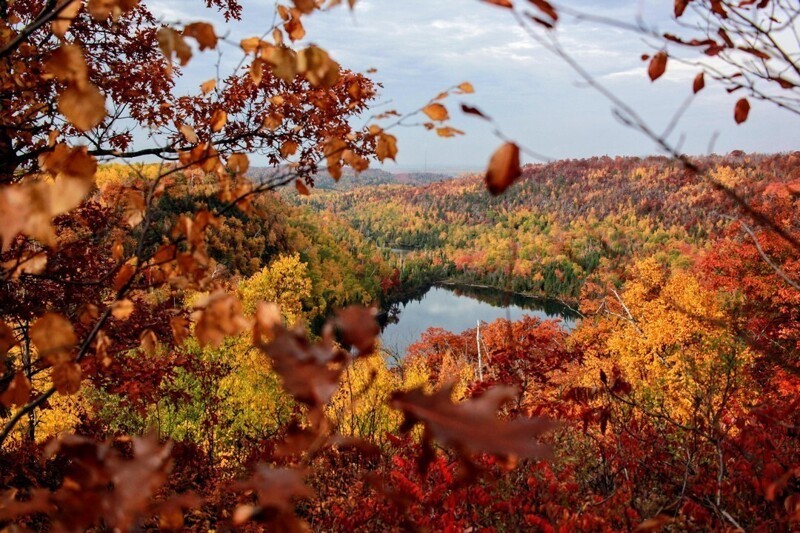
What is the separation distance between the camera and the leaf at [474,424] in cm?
62

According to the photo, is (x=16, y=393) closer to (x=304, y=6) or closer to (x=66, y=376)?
(x=66, y=376)

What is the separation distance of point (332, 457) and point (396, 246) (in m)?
132

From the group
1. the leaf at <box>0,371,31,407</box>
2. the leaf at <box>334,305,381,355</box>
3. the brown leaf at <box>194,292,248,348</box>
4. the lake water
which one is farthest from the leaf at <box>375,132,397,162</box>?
the lake water

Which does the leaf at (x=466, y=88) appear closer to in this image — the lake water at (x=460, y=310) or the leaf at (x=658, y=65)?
the leaf at (x=658, y=65)

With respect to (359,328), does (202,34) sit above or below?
above

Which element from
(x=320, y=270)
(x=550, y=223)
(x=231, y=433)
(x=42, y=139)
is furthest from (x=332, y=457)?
(x=550, y=223)

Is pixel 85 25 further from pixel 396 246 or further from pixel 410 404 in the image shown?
pixel 396 246

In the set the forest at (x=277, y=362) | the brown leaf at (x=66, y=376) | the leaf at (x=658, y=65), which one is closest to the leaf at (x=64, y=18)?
the forest at (x=277, y=362)

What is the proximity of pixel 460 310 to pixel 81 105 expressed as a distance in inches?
3043

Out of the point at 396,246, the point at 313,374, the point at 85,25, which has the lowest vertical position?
the point at 396,246

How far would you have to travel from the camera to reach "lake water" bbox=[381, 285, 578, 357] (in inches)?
2571

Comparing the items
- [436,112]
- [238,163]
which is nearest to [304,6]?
[436,112]

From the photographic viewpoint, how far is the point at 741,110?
6.58 feet

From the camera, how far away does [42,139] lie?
3908 millimetres
